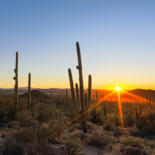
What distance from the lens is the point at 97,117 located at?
771 inches

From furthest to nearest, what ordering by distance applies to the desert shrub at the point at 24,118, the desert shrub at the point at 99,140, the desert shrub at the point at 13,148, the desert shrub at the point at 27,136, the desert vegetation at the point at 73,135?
the desert shrub at the point at 24,118, the desert shrub at the point at 99,140, the desert shrub at the point at 27,136, the desert vegetation at the point at 73,135, the desert shrub at the point at 13,148

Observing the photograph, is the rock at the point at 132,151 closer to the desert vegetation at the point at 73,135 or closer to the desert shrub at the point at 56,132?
the desert vegetation at the point at 73,135

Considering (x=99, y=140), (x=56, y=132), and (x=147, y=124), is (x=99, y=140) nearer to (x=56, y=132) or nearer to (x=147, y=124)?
(x=56, y=132)

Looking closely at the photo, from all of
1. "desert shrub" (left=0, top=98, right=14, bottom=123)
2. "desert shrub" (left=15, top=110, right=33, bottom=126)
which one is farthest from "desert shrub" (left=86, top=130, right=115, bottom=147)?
"desert shrub" (left=0, top=98, right=14, bottom=123)

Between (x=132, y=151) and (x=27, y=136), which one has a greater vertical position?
(x=27, y=136)

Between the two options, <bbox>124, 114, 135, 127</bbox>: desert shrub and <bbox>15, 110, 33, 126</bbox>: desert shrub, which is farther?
<bbox>124, 114, 135, 127</bbox>: desert shrub

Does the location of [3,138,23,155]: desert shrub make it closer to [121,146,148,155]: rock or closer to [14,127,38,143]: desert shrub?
[14,127,38,143]: desert shrub

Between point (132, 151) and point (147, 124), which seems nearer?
point (132, 151)

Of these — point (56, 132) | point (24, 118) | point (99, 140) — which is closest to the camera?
point (99, 140)

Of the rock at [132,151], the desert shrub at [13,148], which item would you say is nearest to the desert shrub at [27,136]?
the desert shrub at [13,148]

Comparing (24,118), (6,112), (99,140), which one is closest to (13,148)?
(99,140)

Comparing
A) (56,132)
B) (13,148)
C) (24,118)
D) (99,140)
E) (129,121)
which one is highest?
(13,148)

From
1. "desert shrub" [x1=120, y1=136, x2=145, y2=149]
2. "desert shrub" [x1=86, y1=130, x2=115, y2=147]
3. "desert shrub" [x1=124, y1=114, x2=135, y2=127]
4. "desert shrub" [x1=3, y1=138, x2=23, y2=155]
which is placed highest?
"desert shrub" [x1=3, y1=138, x2=23, y2=155]

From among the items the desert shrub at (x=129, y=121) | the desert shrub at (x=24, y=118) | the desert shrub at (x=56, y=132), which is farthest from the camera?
the desert shrub at (x=129, y=121)
